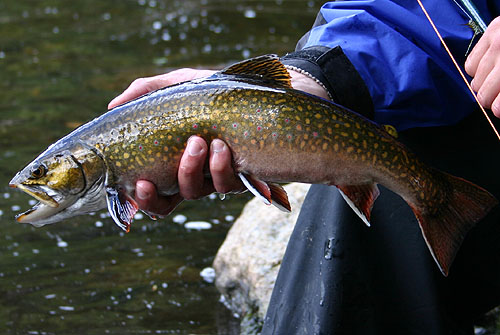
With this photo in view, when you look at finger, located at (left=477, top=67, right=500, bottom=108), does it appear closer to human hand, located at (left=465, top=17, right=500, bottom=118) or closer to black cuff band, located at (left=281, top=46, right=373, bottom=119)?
human hand, located at (left=465, top=17, right=500, bottom=118)

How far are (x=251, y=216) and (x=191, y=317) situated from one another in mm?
760

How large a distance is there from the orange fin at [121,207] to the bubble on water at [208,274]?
2.20 meters

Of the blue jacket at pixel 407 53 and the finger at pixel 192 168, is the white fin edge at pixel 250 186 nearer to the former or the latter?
the finger at pixel 192 168

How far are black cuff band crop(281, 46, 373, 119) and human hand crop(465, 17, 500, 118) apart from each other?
0.58 meters

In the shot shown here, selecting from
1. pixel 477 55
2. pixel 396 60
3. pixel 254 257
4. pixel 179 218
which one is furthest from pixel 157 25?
pixel 477 55

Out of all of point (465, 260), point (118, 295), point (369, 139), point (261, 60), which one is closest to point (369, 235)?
point (465, 260)

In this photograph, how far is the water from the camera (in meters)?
4.34

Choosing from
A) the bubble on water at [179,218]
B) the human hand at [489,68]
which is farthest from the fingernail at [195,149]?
the bubble on water at [179,218]

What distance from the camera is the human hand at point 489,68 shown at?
2.19 meters

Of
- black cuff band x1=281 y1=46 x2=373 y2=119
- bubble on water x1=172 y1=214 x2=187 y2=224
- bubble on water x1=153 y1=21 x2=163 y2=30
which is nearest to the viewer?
black cuff band x1=281 y1=46 x2=373 y2=119

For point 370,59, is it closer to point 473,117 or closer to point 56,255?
Answer: point 473,117

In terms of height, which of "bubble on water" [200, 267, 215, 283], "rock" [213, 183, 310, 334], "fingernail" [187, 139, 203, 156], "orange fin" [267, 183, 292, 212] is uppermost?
"fingernail" [187, 139, 203, 156]

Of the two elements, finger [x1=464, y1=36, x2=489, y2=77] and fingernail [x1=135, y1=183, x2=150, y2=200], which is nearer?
finger [x1=464, y1=36, x2=489, y2=77]

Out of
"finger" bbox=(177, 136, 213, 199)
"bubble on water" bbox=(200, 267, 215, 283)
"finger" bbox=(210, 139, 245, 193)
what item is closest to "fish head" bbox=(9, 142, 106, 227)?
"finger" bbox=(177, 136, 213, 199)
